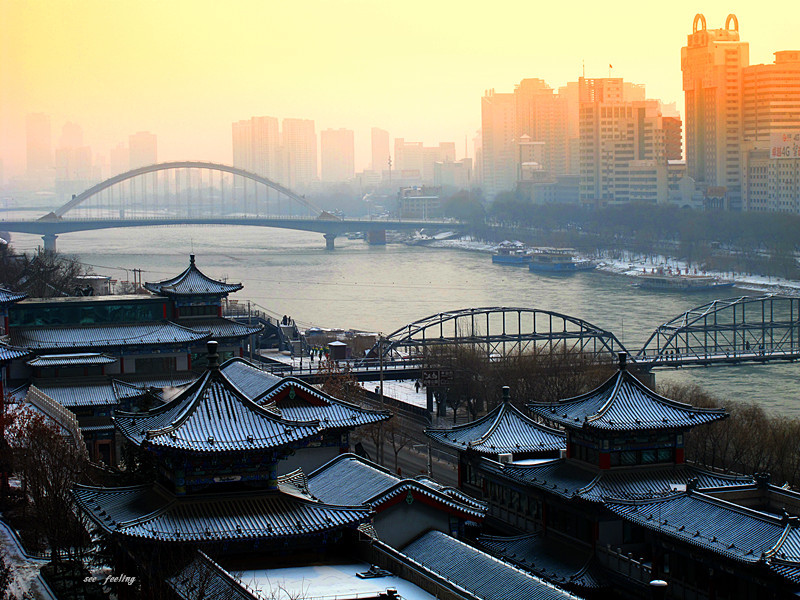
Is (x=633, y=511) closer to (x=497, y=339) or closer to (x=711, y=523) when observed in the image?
(x=711, y=523)

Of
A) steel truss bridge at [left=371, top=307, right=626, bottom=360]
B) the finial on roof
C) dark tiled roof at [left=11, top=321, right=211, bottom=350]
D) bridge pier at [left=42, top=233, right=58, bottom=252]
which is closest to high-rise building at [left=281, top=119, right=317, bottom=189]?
bridge pier at [left=42, top=233, right=58, bottom=252]

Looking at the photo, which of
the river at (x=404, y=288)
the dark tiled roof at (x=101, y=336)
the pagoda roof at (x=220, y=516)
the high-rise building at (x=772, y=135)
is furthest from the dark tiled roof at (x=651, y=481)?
the high-rise building at (x=772, y=135)

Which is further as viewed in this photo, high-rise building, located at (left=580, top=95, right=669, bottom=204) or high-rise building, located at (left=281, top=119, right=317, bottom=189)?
high-rise building, located at (left=281, top=119, right=317, bottom=189)

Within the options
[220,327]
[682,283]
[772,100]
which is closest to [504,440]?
[220,327]

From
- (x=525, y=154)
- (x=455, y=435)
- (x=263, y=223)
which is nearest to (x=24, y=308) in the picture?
(x=455, y=435)

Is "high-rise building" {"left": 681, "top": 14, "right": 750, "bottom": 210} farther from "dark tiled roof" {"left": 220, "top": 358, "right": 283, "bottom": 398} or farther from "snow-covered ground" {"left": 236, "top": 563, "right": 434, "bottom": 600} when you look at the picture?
"snow-covered ground" {"left": 236, "top": 563, "right": 434, "bottom": 600}

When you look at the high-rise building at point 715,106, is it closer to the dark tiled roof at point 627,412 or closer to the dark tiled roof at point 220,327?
the dark tiled roof at point 220,327

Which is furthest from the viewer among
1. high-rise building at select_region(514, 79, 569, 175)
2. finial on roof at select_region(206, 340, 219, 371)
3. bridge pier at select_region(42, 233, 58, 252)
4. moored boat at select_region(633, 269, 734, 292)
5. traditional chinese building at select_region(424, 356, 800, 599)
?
high-rise building at select_region(514, 79, 569, 175)
